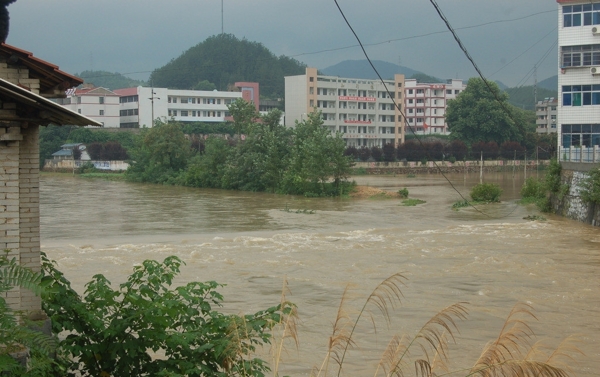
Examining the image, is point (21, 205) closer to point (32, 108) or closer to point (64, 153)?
point (32, 108)

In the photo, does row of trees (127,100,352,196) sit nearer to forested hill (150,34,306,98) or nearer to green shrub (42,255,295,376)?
green shrub (42,255,295,376)

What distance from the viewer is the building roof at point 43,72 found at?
6.59 metres

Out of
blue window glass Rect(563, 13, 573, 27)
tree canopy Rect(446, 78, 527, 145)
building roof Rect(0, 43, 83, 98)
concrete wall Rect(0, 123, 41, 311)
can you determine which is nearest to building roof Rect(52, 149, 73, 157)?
tree canopy Rect(446, 78, 527, 145)

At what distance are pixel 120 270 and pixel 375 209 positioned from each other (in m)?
16.5

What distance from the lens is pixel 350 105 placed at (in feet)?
275

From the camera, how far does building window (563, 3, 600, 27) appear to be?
29219mm

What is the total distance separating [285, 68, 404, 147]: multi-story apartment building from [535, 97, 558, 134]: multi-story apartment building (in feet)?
98.2

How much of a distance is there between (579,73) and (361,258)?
60.6 feet

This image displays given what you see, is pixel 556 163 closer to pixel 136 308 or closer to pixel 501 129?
pixel 136 308

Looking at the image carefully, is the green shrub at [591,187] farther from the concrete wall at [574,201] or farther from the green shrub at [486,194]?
the green shrub at [486,194]

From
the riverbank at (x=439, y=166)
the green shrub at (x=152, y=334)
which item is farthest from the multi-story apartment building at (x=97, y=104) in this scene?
the green shrub at (x=152, y=334)

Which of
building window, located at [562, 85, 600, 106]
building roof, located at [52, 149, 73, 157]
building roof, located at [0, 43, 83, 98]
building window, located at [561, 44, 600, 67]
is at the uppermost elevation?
building window, located at [561, 44, 600, 67]

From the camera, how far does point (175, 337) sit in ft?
17.7

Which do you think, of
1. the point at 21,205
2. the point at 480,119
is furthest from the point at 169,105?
the point at 21,205
